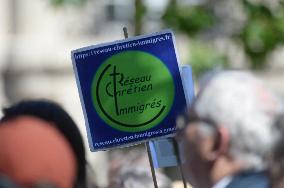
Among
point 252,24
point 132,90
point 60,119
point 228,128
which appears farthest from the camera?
point 252,24

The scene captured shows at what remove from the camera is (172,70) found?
3904 mm

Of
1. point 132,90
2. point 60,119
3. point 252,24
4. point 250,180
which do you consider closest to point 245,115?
point 250,180

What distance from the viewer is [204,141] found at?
3.23m

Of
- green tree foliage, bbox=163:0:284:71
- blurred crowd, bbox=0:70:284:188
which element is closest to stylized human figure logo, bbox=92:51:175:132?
blurred crowd, bbox=0:70:284:188

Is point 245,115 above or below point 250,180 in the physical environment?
above

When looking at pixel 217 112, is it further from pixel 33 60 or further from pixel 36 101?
pixel 33 60

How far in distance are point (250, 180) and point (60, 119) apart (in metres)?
0.48

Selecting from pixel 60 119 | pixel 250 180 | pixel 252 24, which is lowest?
pixel 252 24

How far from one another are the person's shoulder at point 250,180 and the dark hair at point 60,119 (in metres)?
0.38

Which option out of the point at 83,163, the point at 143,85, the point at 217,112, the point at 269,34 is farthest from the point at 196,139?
the point at 269,34

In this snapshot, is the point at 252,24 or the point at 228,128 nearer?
the point at 228,128

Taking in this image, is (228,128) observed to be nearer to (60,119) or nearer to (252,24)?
(60,119)

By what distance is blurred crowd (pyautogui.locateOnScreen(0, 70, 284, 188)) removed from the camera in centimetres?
294

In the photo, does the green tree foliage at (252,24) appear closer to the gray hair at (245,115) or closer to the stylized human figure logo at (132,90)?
the stylized human figure logo at (132,90)
